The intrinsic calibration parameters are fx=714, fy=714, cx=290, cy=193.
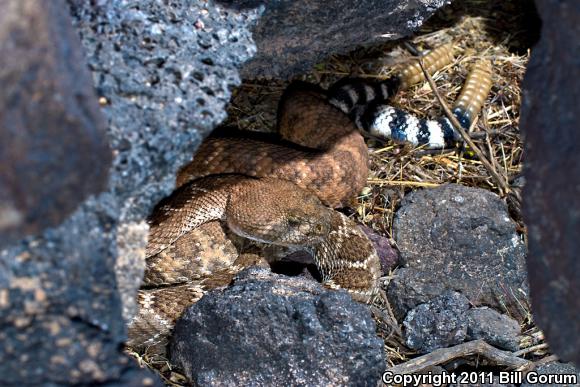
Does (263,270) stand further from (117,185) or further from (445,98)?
(445,98)

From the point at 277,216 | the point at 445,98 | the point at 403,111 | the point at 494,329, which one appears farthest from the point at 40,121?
the point at 445,98

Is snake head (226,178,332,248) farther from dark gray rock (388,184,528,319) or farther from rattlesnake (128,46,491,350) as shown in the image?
dark gray rock (388,184,528,319)

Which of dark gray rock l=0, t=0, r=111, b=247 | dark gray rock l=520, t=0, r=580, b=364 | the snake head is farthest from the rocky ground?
dark gray rock l=520, t=0, r=580, b=364

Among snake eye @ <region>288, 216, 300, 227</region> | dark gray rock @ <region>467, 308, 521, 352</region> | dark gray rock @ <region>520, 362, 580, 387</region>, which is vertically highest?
snake eye @ <region>288, 216, 300, 227</region>

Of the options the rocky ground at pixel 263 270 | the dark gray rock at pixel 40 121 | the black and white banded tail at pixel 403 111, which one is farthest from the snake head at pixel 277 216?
the dark gray rock at pixel 40 121

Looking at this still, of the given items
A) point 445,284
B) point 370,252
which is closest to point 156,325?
point 370,252

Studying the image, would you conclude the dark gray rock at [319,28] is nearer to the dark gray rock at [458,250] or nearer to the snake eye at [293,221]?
the snake eye at [293,221]
